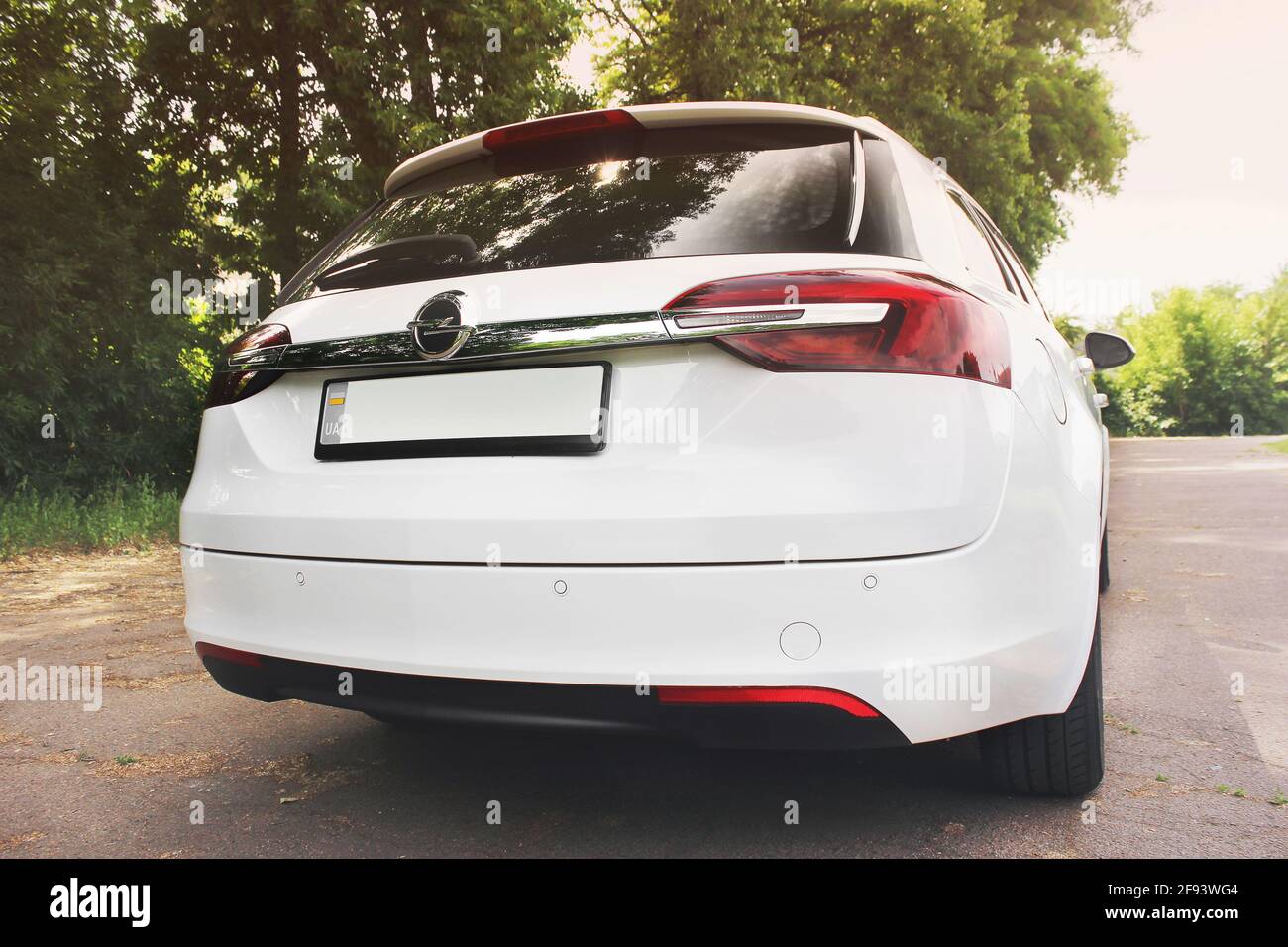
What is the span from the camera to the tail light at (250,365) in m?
2.69

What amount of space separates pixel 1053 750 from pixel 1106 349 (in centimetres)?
250

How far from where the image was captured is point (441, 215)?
287 cm

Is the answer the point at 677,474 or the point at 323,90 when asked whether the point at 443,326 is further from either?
the point at 323,90

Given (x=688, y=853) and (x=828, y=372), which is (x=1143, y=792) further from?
(x=828, y=372)

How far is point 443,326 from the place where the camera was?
94.8 inches

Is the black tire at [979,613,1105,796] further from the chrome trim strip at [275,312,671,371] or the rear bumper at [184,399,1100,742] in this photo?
the chrome trim strip at [275,312,671,371]

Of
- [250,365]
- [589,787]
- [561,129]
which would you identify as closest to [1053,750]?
[589,787]

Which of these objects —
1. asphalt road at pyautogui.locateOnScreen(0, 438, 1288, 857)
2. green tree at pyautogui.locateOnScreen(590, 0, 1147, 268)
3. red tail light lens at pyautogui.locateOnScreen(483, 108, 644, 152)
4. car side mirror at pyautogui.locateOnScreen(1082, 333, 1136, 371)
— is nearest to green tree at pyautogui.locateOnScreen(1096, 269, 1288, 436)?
green tree at pyautogui.locateOnScreen(590, 0, 1147, 268)

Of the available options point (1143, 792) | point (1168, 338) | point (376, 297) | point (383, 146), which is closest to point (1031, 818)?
point (1143, 792)

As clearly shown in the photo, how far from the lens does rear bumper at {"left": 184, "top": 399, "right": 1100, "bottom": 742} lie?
6.94ft

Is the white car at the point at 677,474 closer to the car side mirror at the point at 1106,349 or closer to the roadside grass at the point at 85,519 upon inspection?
the car side mirror at the point at 1106,349

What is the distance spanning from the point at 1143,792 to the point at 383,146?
33.6 feet

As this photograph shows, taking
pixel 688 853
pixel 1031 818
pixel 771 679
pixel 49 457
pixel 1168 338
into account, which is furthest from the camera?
pixel 1168 338

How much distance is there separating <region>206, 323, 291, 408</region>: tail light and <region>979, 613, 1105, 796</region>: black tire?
6.45 ft
